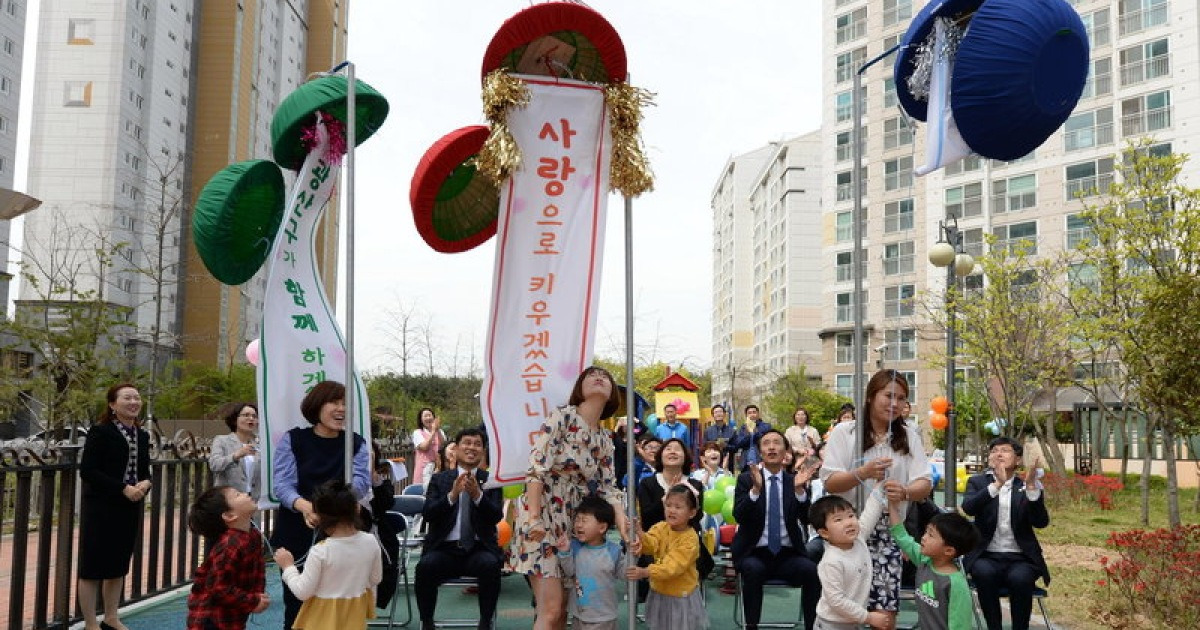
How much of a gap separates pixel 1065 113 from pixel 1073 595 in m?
5.13

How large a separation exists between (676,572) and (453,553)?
168cm

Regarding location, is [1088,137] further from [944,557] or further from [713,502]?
[944,557]

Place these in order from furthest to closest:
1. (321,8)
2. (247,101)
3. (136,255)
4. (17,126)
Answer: (321,8) < (247,101) < (136,255) < (17,126)

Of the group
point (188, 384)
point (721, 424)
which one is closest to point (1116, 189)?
point (721, 424)

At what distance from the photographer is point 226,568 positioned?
4.33 m

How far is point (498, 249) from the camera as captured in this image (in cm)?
506

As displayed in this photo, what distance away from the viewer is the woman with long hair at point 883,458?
4805 millimetres

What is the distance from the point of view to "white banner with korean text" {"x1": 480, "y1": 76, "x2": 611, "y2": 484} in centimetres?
502

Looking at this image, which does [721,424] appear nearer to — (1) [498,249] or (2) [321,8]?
(1) [498,249]

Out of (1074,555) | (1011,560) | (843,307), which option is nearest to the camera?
(1011,560)

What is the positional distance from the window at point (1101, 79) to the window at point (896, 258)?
371 inches

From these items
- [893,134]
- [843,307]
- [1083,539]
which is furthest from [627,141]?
[843,307]

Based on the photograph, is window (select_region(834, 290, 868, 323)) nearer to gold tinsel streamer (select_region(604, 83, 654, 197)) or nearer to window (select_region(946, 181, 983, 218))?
window (select_region(946, 181, 983, 218))

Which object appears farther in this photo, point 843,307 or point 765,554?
point 843,307
